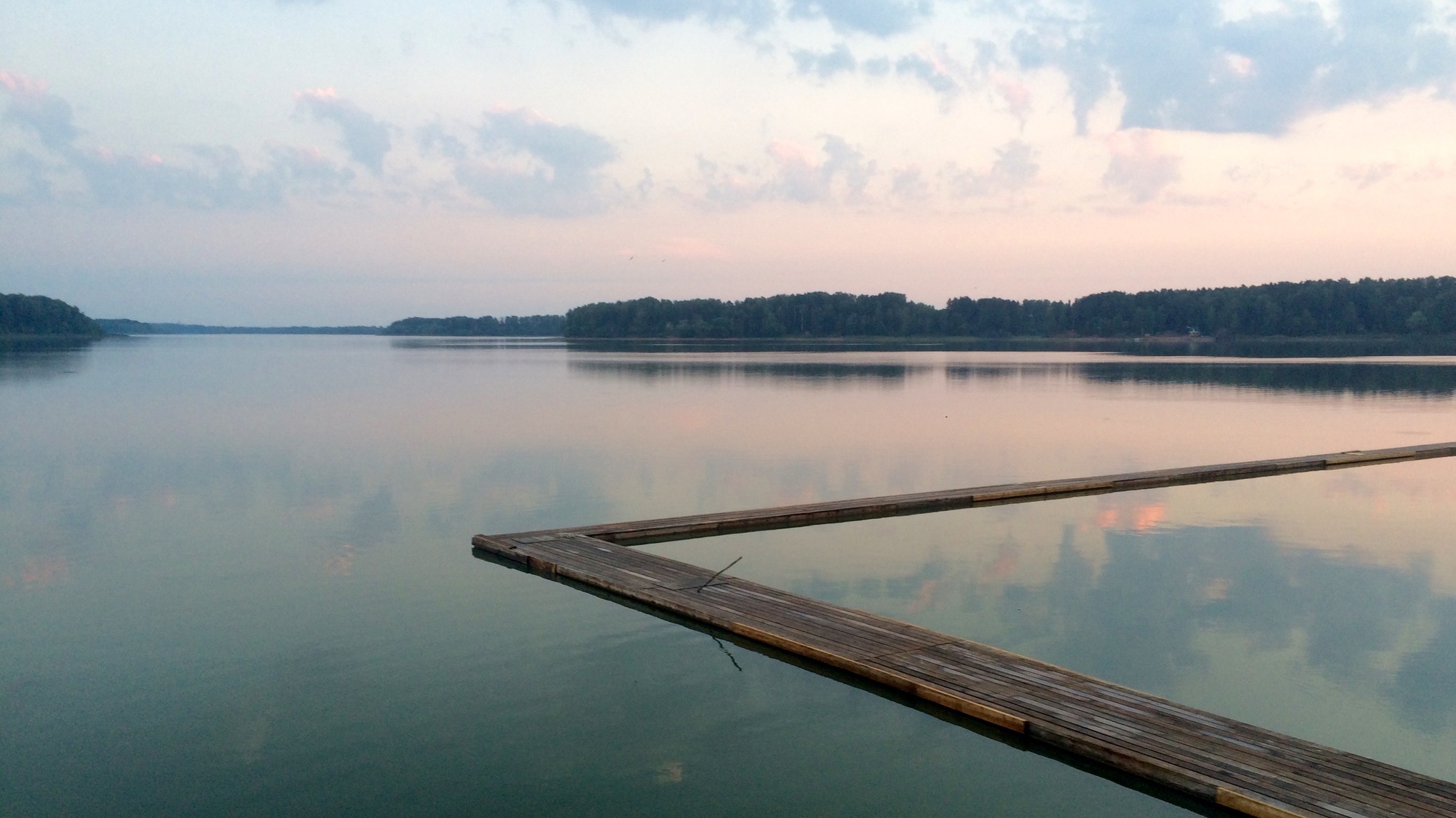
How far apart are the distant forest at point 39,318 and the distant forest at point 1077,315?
55.1 m

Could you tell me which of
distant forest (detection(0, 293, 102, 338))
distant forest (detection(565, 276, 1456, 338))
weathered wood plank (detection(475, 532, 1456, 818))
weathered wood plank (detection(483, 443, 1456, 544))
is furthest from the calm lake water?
distant forest (detection(0, 293, 102, 338))

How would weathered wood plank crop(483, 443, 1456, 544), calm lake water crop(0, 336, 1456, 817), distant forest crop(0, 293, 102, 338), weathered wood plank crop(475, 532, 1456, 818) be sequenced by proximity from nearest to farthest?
weathered wood plank crop(475, 532, 1456, 818), calm lake water crop(0, 336, 1456, 817), weathered wood plank crop(483, 443, 1456, 544), distant forest crop(0, 293, 102, 338)

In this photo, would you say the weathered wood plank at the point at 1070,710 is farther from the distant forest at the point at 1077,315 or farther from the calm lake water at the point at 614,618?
the distant forest at the point at 1077,315

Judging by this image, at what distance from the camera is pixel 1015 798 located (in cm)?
502

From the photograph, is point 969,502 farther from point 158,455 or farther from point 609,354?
point 609,354

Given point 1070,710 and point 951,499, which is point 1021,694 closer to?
point 1070,710

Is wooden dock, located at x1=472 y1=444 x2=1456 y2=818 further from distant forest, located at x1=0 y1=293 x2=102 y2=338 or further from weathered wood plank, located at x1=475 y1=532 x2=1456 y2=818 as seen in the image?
distant forest, located at x1=0 y1=293 x2=102 y2=338

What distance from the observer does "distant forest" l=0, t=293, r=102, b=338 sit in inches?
4035

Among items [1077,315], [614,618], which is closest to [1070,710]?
[614,618]

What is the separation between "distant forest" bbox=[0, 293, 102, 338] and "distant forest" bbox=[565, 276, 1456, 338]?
55.1 meters

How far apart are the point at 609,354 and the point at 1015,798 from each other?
63.8 m

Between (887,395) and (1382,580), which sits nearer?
(1382,580)

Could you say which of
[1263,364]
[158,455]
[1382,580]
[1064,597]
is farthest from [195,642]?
[1263,364]

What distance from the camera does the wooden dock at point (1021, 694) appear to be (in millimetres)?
4582
